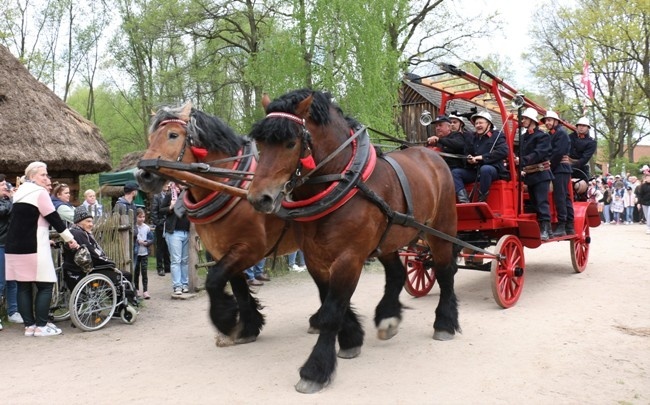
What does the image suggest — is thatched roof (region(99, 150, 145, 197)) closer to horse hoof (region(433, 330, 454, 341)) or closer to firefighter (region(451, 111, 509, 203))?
firefighter (region(451, 111, 509, 203))

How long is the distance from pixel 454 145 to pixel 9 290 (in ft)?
18.2

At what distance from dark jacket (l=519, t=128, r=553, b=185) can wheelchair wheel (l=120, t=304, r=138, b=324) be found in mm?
5053

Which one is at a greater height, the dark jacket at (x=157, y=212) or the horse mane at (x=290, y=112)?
the horse mane at (x=290, y=112)

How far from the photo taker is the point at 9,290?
6105 mm

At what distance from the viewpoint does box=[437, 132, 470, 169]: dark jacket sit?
22.1ft

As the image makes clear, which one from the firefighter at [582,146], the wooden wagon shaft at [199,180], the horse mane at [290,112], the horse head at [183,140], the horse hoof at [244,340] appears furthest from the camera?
the firefighter at [582,146]

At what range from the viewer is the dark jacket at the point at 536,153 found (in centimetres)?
684

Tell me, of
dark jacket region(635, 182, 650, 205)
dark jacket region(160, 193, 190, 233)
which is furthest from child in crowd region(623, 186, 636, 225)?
dark jacket region(160, 193, 190, 233)

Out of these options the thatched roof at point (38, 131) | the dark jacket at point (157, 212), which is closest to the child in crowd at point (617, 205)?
the dark jacket at point (157, 212)

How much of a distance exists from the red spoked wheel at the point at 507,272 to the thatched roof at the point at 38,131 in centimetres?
785

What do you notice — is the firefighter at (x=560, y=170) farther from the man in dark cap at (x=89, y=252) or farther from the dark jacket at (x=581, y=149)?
the man in dark cap at (x=89, y=252)

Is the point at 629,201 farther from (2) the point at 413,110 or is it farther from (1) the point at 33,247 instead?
(1) the point at 33,247

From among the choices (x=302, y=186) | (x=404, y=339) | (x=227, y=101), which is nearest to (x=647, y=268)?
(x=404, y=339)

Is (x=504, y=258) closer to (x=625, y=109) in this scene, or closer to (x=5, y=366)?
(x=5, y=366)
